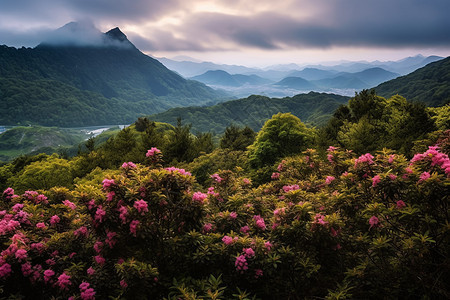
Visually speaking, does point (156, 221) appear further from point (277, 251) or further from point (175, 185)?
point (277, 251)

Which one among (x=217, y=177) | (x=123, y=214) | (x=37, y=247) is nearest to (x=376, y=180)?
(x=217, y=177)

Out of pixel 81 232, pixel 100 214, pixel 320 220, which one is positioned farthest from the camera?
pixel 81 232

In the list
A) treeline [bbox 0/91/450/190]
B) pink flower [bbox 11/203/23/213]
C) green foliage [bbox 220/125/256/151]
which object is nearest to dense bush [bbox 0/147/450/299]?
pink flower [bbox 11/203/23/213]

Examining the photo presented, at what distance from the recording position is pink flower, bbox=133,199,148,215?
171 inches

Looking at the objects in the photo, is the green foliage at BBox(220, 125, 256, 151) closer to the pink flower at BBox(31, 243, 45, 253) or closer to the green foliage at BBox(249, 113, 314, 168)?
the green foliage at BBox(249, 113, 314, 168)

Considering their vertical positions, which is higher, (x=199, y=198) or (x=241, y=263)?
(x=199, y=198)

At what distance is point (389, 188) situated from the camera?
14.1ft

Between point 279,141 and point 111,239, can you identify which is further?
point 279,141

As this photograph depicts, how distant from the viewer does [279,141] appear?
68.1ft

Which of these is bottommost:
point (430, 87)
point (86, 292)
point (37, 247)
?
point (86, 292)

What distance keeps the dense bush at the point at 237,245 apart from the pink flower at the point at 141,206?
2cm

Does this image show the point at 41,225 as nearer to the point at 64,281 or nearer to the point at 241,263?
the point at 64,281

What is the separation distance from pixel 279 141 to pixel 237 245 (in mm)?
16786

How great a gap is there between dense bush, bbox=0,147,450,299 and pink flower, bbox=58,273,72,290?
17mm
